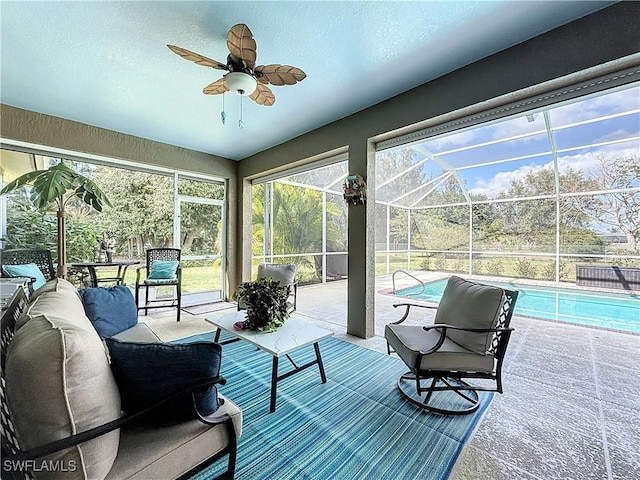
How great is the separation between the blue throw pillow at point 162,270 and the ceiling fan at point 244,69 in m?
3.04

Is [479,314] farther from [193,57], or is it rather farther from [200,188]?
[200,188]

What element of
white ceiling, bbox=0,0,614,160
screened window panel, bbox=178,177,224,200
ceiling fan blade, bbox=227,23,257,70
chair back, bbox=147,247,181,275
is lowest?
chair back, bbox=147,247,181,275

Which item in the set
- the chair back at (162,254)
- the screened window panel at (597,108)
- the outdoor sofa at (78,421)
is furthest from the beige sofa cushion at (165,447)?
the screened window panel at (597,108)

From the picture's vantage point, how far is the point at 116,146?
4.23 m

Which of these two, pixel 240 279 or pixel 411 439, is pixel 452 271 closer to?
pixel 240 279

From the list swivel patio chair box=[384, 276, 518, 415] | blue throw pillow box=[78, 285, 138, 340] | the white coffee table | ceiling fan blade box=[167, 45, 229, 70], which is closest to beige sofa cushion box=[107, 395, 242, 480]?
the white coffee table

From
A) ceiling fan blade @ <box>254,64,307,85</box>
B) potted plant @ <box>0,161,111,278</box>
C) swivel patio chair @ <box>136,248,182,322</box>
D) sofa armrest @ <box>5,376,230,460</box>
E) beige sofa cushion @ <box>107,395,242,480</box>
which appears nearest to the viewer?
sofa armrest @ <box>5,376,230,460</box>

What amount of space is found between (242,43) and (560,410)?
359 centimetres

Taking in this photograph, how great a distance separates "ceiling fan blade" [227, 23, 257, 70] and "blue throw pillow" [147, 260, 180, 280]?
3.45 m

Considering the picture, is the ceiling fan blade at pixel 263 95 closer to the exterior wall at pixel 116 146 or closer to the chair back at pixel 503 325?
the chair back at pixel 503 325

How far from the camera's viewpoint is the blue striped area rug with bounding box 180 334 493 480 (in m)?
1.54

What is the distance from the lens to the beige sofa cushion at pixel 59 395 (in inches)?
33.7

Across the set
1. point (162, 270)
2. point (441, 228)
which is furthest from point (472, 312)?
point (441, 228)

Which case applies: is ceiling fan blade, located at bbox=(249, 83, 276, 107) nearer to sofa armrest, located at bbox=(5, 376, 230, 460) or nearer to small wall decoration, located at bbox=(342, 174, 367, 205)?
small wall decoration, located at bbox=(342, 174, 367, 205)
